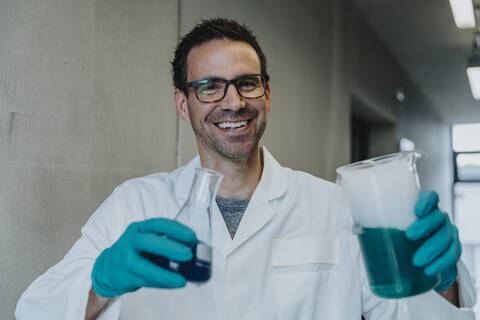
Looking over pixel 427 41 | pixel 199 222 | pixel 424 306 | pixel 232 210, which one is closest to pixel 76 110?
pixel 232 210

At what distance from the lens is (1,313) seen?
4.29 feet

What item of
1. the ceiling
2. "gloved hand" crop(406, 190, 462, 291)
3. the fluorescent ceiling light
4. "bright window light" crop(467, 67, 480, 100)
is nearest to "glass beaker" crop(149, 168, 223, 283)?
"gloved hand" crop(406, 190, 462, 291)

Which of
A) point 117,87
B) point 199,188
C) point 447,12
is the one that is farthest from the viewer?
point 447,12

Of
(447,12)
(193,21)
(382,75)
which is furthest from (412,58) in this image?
(193,21)

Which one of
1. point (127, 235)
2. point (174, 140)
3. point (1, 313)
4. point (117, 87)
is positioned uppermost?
point (117, 87)

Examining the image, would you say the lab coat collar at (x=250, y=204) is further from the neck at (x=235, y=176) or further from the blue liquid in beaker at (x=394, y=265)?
the blue liquid in beaker at (x=394, y=265)

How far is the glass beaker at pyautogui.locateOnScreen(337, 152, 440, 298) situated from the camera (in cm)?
83

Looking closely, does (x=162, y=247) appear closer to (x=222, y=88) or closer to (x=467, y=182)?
(x=222, y=88)

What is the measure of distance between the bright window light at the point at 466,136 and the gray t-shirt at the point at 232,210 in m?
8.66

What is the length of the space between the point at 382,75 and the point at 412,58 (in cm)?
61

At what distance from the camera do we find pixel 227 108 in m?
1.48

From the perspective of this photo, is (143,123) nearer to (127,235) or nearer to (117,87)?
(117,87)

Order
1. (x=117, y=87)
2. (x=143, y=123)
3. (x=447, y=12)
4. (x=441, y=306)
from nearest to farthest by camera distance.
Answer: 1. (x=441, y=306)
2. (x=117, y=87)
3. (x=143, y=123)
4. (x=447, y=12)

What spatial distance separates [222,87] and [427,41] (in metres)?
4.58
